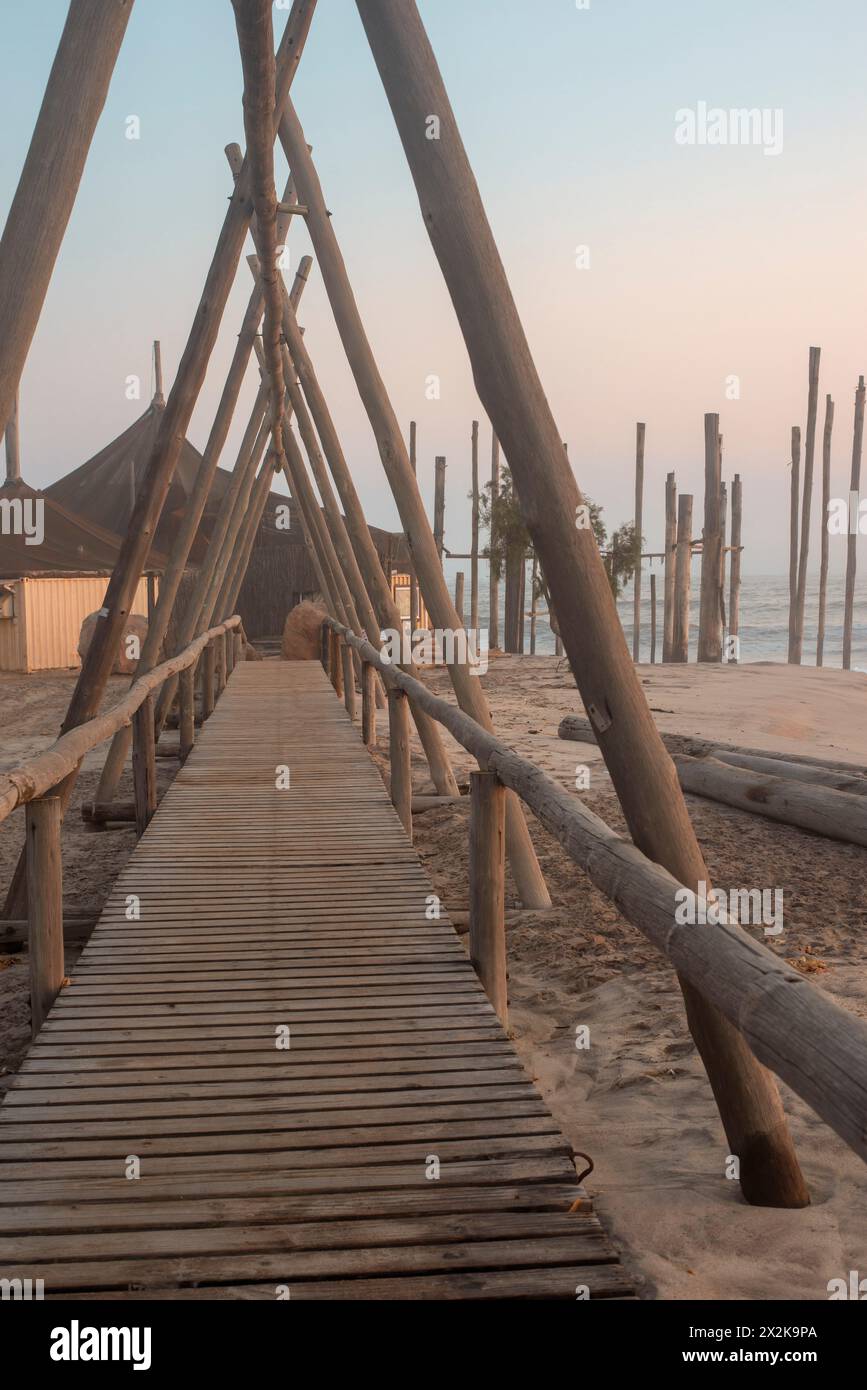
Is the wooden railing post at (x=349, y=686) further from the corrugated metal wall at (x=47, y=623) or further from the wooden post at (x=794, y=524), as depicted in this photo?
the wooden post at (x=794, y=524)

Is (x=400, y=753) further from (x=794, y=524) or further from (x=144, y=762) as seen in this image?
(x=794, y=524)

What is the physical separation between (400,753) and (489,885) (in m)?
2.87

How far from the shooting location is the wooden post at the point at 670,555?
77.4 feet

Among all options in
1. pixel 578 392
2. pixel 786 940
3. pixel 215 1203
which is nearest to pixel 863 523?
pixel 578 392

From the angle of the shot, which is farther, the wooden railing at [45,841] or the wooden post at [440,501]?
the wooden post at [440,501]

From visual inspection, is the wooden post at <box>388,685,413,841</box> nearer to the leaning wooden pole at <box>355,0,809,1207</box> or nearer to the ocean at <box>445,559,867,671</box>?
the leaning wooden pole at <box>355,0,809,1207</box>

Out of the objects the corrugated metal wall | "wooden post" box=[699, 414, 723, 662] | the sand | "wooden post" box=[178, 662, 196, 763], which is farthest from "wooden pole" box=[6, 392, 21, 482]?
"wooden post" box=[178, 662, 196, 763]

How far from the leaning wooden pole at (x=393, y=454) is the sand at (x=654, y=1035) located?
1.08 feet

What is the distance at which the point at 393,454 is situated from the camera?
8008 millimetres

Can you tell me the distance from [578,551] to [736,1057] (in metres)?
1.38

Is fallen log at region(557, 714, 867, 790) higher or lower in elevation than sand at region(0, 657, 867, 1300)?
higher

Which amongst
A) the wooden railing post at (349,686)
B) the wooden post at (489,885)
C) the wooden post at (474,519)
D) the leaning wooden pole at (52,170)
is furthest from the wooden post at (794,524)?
the leaning wooden pole at (52,170)

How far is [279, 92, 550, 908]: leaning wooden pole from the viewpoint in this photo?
5977mm

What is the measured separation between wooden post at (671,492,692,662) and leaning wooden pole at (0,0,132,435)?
1937 centimetres
